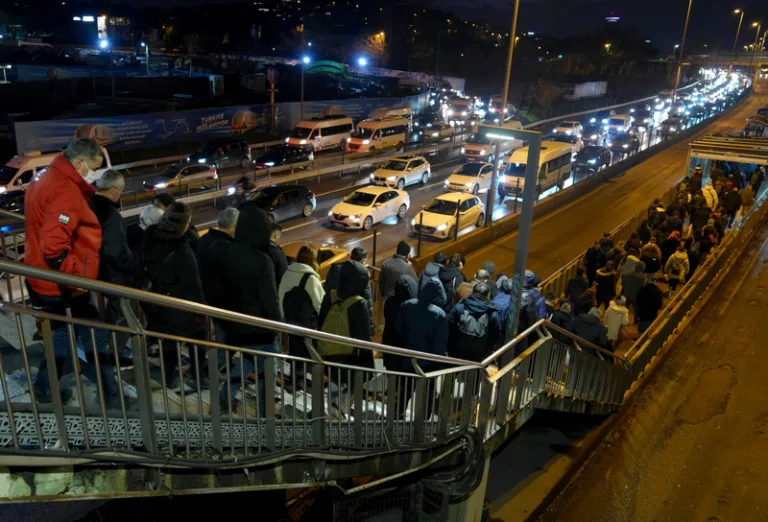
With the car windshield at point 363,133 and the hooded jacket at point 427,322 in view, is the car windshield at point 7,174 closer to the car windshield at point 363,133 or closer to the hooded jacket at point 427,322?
the car windshield at point 363,133

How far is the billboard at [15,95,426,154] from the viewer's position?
26469 mm

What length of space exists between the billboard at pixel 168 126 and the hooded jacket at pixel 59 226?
24.6 m

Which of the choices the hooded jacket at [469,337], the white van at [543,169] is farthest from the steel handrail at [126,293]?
the white van at [543,169]

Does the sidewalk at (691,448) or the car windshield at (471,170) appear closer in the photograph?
the sidewalk at (691,448)

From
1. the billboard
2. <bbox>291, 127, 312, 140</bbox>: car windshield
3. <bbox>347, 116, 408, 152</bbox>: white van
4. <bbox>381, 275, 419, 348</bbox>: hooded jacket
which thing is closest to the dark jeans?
<bbox>381, 275, 419, 348</bbox>: hooded jacket

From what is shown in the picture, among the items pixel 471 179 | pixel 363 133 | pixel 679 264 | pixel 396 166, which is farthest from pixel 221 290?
pixel 363 133

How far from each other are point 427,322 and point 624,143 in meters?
42.6

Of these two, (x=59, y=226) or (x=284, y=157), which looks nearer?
(x=59, y=226)

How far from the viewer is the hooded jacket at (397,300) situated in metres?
6.76

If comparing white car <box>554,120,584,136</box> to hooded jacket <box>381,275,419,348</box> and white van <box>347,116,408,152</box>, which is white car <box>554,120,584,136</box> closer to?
white van <box>347,116,408,152</box>

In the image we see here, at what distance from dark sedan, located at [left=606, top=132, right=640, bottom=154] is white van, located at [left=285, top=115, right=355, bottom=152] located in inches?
729

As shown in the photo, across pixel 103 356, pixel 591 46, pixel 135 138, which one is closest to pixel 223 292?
pixel 103 356

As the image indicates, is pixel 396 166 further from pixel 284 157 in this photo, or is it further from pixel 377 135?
pixel 377 135

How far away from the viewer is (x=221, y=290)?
4.87m
